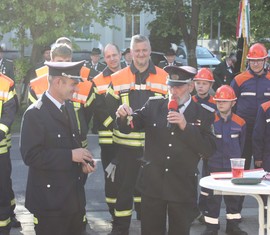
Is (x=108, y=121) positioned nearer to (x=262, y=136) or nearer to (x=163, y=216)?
(x=262, y=136)

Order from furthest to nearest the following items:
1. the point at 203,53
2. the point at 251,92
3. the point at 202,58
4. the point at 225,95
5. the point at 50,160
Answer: the point at 203,53
the point at 202,58
the point at 251,92
the point at 225,95
the point at 50,160

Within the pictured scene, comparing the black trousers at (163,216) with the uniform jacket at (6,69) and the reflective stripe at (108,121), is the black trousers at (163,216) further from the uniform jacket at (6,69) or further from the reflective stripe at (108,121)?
the uniform jacket at (6,69)

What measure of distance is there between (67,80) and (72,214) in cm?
109

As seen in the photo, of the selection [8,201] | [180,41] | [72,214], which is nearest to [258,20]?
[180,41]

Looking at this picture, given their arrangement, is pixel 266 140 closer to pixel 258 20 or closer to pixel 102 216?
pixel 102 216

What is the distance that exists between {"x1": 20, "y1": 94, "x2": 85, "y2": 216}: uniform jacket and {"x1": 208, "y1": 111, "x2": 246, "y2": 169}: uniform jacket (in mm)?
2627

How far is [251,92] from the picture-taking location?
25.9 ft

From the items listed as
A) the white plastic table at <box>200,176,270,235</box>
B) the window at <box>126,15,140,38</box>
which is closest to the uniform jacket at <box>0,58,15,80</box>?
the white plastic table at <box>200,176,270,235</box>

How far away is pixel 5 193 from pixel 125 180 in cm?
136

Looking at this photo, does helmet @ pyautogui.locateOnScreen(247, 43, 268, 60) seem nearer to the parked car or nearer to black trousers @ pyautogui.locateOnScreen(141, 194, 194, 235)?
black trousers @ pyautogui.locateOnScreen(141, 194, 194, 235)

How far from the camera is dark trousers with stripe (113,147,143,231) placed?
6.89 m

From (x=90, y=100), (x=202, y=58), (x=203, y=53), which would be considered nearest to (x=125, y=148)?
(x=90, y=100)

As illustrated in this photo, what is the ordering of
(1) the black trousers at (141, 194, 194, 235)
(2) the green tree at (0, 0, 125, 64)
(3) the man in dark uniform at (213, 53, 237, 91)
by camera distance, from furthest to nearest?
(2) the green tree at (0, 0, 125, 64), (3) the man in dark uniform at (213, 53, 237, 91), (1) the black trousers at (141, 194, 194, 235)

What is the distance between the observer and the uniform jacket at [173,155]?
17.0 feet
